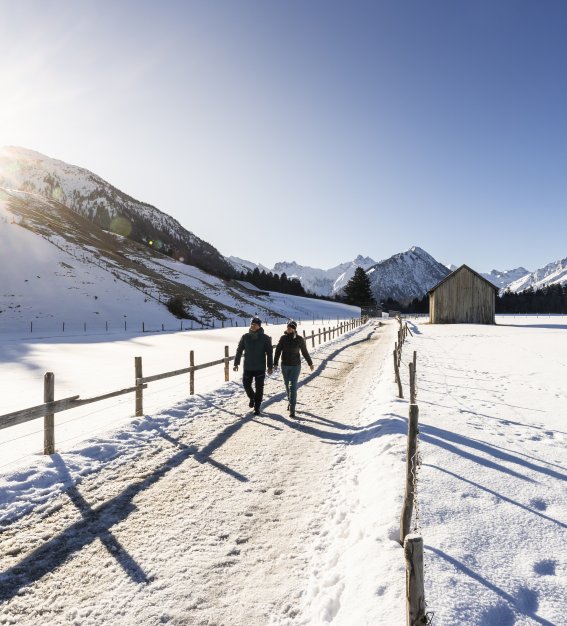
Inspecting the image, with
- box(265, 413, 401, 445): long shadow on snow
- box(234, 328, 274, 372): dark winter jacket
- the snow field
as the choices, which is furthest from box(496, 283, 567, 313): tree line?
box(234, 328, 274, 372): dark winter jacket

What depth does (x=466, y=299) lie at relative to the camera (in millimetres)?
46031

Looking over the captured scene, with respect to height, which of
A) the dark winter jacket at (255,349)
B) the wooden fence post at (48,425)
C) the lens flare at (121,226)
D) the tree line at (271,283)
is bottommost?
the wooden fence post at (48,425)

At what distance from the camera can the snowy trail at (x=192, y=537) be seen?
3180 millimetres

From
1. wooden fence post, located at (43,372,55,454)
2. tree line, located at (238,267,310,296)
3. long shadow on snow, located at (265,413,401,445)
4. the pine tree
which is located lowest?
long shadow on snow, located at (265,413,401,445)

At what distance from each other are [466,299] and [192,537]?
158 feet

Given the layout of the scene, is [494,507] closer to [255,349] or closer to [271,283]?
[255,349]

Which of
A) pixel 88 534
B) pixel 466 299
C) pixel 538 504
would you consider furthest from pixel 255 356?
pixel 466 299

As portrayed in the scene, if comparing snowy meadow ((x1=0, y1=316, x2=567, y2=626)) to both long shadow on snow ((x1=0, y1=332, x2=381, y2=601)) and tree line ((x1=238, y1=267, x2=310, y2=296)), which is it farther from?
tree line ((x1=238, y1=267, x2=310, y2=296))

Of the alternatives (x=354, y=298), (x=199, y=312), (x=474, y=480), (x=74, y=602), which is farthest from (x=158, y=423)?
(x=354, y=298)

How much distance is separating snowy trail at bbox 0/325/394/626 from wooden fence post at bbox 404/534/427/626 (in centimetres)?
126

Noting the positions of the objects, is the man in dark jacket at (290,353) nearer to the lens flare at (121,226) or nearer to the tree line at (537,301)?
the tree line at (537,301)

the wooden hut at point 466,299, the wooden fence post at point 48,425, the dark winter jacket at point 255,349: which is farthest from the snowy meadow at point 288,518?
the wooden hut at point 466,299

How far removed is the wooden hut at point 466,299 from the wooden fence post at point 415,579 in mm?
47994

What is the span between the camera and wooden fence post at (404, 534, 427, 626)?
2.05m
